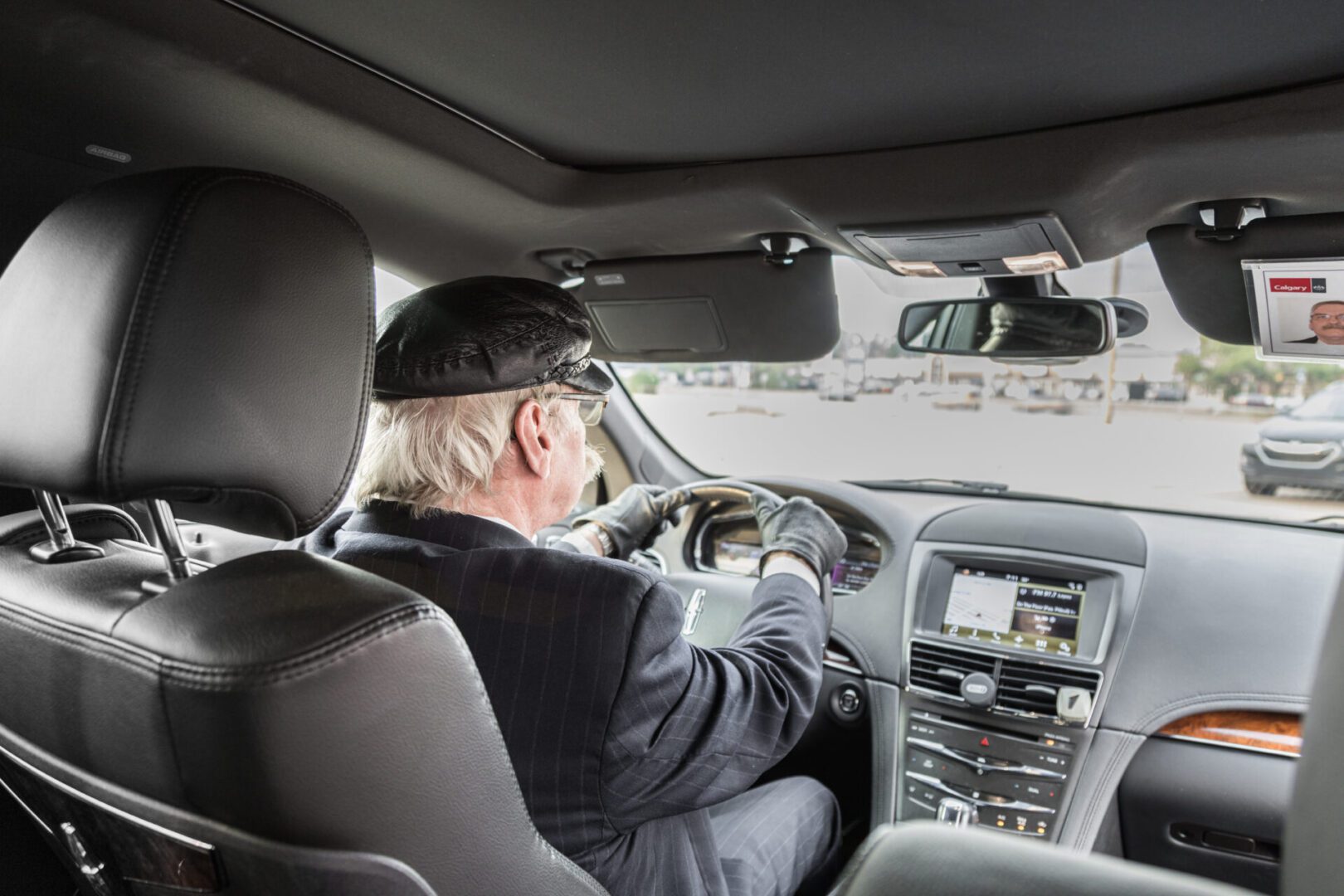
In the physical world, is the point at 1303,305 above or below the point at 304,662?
above

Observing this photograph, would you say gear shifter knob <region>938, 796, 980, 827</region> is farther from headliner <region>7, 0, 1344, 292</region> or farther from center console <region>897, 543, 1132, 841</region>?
headliner <region>7, 0, 1344, 292</region>

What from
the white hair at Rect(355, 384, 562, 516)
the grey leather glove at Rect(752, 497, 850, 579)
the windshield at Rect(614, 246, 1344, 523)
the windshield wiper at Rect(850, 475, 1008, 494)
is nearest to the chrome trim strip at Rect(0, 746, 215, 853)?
the white hair at Rect(355, 384, 562, 516)

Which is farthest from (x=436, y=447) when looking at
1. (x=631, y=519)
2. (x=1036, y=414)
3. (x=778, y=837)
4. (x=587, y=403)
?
(x=1036, y=414)

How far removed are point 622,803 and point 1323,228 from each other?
180 cm

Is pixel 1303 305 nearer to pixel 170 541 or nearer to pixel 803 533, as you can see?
pixel 803 533

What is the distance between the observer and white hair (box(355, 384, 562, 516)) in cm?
189

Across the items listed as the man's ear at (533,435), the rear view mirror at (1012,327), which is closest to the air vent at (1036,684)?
the rear view mirror at (1012,327)

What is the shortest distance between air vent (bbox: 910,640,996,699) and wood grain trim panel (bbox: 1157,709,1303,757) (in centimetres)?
51

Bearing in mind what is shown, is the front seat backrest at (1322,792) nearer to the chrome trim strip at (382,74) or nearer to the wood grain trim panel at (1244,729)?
the chrome trim strip at (382,74)

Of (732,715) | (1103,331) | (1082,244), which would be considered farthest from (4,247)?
(1103,331)

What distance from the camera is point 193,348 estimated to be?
1.19 metres

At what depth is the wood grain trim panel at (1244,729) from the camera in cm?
264

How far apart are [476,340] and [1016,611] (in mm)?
1958

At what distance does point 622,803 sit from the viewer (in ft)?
5.47
